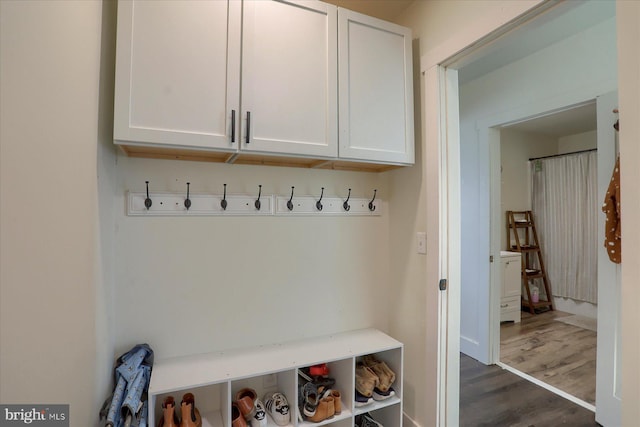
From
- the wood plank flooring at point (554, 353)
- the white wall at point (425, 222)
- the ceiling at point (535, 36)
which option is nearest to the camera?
the ceiling at point (535, 36)

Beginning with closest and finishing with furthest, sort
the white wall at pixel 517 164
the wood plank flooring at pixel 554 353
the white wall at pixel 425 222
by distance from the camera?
the white wall at pixel 425 222
the wood plank flooring at pixel 554 353
the white wall at pixel 517 164

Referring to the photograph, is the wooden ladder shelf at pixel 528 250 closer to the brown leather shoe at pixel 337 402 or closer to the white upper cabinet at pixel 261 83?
the white upper cabinet at pixel 261 83

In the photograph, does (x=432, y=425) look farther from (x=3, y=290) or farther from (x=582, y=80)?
(x=582, y=80)

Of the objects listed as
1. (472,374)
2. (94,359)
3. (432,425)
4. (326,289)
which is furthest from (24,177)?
(472,374)

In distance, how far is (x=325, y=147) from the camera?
1.44 m

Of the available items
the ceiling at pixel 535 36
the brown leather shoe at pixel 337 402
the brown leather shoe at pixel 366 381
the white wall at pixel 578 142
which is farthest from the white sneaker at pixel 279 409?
the white wall at pixel 578 142

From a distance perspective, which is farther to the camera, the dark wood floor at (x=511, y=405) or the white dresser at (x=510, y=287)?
the white dresser at (x=510, y=287)

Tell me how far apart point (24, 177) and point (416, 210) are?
1667mm

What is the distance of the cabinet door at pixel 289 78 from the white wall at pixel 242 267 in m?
0.36

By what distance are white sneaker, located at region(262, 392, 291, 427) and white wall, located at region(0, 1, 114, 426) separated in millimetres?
737

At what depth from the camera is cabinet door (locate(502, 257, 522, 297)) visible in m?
3.68

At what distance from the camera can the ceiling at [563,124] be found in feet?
11.3

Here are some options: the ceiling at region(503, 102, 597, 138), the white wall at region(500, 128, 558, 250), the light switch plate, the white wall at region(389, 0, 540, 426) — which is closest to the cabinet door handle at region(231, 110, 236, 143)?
the white wall at region(389, 0, 540, 426)

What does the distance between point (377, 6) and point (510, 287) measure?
349 cm
